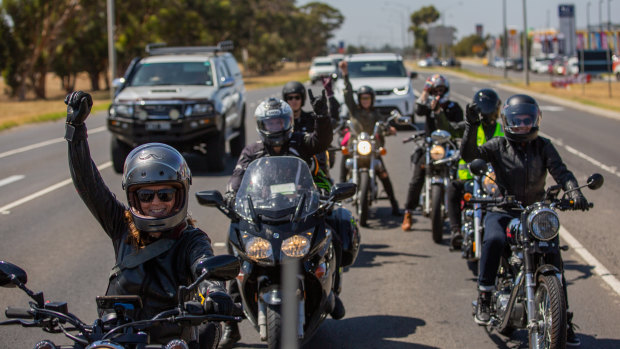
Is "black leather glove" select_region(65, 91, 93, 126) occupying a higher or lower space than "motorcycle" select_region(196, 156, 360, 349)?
higher

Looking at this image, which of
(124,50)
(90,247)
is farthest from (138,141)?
(124,50)

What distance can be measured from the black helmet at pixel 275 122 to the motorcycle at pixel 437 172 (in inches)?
103

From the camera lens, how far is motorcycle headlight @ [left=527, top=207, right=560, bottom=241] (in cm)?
534

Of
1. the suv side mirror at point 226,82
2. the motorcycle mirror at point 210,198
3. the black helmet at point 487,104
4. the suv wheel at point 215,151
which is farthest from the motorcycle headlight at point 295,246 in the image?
the suv side mirror at point 226,82

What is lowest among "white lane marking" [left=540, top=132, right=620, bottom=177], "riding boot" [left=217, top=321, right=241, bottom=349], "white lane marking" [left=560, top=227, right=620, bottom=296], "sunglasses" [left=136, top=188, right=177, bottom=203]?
"white lane marking" [left=540, top=132, right=620, bottom=177]

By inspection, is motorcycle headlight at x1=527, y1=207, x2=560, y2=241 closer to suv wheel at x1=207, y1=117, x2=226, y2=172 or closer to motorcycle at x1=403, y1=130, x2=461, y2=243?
motorcycle at x1=403, y1=130, x2=461, y2=243

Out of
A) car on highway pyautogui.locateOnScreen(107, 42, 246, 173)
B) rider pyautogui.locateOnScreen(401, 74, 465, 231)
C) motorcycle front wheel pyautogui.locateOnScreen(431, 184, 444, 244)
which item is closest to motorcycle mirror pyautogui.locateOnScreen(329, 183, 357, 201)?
motorcycle front wheel pyautogui.locateOnScreen(431, 184, 444, 244)

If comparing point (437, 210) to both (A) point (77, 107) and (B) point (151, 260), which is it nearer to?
(B) point (151, 260)

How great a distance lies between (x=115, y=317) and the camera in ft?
10.9

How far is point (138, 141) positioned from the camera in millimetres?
15180

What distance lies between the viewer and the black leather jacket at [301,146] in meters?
6.93

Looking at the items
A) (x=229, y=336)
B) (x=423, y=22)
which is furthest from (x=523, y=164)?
(x=423, y=22)

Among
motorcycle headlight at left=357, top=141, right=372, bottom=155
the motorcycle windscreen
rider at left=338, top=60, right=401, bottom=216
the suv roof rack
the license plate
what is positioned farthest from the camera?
the suv roof rack

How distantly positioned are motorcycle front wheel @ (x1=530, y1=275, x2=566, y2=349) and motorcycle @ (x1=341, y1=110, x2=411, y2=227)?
508cm
